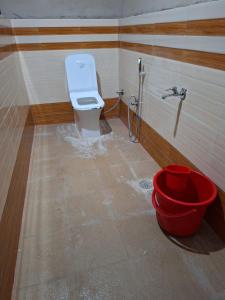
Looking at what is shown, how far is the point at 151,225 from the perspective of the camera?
150 cm

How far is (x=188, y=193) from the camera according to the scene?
4.89 ft

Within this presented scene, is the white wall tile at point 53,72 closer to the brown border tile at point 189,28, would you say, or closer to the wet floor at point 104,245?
the brown border tile at point 189,28

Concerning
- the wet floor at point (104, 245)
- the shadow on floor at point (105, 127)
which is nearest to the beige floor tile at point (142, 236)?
the wet floor at point (104, 245)

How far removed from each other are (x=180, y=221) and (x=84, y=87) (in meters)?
2.00

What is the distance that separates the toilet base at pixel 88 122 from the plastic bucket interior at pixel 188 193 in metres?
1.30

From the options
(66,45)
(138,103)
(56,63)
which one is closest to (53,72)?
(56,63)

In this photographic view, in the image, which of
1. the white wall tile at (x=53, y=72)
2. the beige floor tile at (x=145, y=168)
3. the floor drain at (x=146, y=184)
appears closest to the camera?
the floor drain at (x=146, y=184)

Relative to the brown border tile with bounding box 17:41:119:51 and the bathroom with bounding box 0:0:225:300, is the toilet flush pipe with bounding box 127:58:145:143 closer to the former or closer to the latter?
the bathroom with bounding box 0:0:225:300

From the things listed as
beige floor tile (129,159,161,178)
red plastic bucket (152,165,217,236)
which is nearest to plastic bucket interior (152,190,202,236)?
red plastic bucket (152,165,217,236)

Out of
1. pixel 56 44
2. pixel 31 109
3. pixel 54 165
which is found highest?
pixel 56 44

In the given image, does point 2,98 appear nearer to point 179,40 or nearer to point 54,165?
point 54,165

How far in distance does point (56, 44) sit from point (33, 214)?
2.02m

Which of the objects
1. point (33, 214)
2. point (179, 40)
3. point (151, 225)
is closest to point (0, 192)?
point (33, 214)

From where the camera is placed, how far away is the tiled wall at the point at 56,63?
2.62 meters
